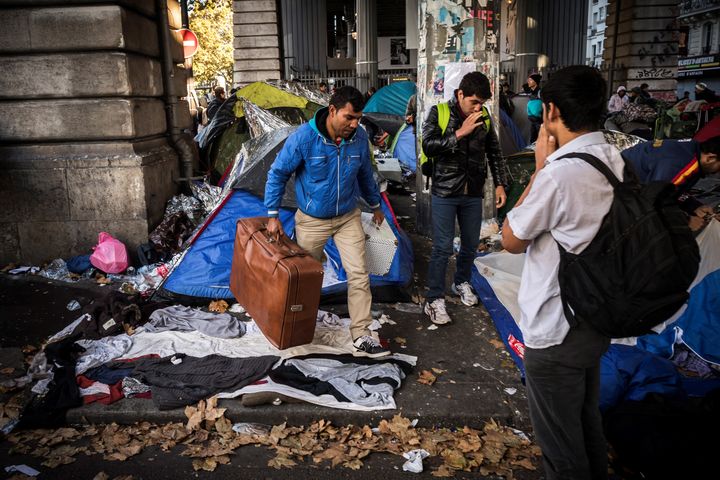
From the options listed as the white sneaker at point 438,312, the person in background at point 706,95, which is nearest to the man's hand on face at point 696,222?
the white sneaker at point 438,312

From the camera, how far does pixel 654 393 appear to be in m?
3.69

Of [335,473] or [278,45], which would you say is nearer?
[335,473]

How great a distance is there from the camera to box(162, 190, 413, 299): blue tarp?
5793 mm

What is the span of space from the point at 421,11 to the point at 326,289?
3966 millimetres

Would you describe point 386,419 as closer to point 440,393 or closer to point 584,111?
point 440,393

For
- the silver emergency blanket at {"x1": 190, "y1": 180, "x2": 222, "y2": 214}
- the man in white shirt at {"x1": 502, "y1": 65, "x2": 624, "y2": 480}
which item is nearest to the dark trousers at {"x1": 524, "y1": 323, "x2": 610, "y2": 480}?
the man in white shirt at {"x1": 502, "y1": 65, "x2": 624, "y2": 480}

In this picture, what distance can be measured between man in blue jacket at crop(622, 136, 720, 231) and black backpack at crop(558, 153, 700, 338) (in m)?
2.37

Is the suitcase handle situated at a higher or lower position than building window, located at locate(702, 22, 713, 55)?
lower

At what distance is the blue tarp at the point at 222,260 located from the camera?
19.0 feet

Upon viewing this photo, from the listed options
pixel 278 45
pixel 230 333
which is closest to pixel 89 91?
pixel 230 333

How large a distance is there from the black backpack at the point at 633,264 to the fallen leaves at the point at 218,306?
13.3ft

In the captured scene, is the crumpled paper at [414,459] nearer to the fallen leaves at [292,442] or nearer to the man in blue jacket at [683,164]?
the fallen leaves at [292,442]

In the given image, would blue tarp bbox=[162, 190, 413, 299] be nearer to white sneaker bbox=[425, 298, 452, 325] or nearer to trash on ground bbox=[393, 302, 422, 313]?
trash on ground bbox=[393, 302, 422, 313]

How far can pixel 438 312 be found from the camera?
529cm
